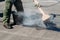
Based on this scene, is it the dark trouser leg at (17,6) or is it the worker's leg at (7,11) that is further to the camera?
the dark trouser leg at (17,6)

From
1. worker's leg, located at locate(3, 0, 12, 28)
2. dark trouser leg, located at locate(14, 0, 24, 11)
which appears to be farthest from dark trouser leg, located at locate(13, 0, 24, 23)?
worker's leg, located at locate(3, 0, 12, 28)

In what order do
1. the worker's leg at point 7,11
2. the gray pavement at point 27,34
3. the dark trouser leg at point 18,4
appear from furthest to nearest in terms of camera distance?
the dark trouser leg at point 18,4 → the worker's leg at point 7,11 → the gray pavement at point 27,34

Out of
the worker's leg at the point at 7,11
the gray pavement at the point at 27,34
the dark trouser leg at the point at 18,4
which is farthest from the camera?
the dark trouser leg at the point at 18,4

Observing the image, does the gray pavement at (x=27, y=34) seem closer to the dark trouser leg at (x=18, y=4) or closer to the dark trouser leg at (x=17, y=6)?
the dark trouser leg at (x=17, y=6)

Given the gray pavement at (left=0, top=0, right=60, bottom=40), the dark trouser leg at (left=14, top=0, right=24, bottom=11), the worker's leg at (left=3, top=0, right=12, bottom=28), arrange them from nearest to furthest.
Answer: the gray pavement at (left=0, top=0, right=60, bottom=40), the worker's leg at (left=3, top=0, right=12, bottom=28), the dark trouser leg at (left=14, top=0, right=24, bottom=11)

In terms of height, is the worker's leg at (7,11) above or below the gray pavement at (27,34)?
above

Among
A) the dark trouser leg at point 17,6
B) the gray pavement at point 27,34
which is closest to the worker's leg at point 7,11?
the gray pavement at point 27,34

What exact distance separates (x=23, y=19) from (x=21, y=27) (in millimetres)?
632

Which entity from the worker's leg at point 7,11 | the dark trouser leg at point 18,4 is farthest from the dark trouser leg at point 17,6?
the worker's leg at point 7,11

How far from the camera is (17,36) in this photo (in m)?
6.14

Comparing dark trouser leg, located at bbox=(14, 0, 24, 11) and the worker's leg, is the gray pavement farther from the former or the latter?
dark trouser leg, located at bbox=(14, 0, 24, 11)

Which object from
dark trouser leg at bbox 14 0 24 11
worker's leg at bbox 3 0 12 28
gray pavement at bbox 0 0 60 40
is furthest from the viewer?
dark trouser leg at bbox 14 0 24 11

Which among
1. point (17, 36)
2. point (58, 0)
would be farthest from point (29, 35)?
point (58, 0)

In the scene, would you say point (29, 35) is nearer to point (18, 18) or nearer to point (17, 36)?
point (17, 36)
